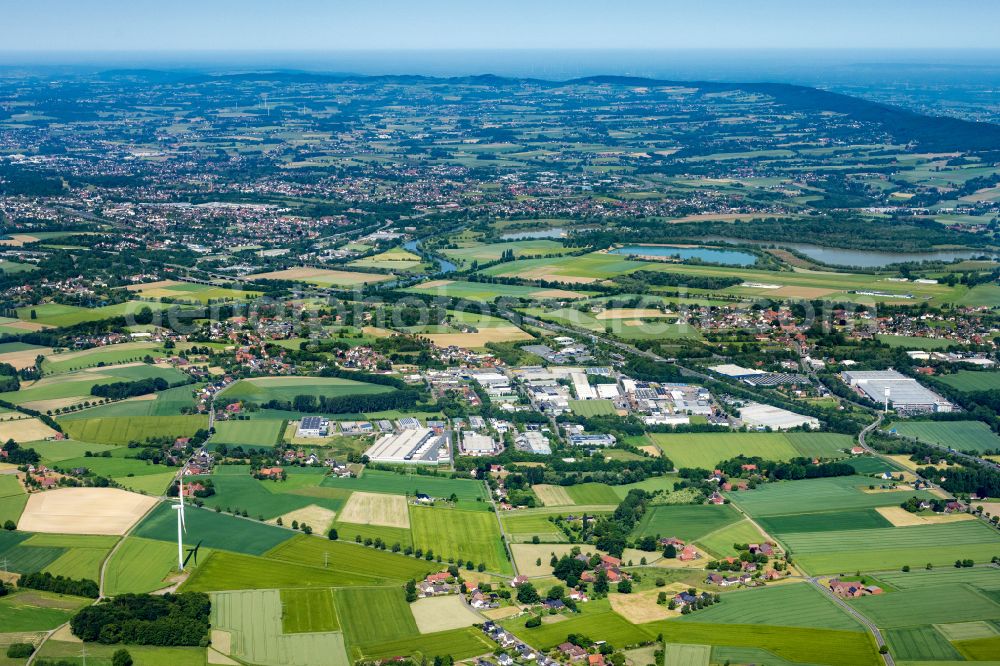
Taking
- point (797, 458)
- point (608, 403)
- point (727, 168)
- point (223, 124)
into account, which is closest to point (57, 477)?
point (608, 403)

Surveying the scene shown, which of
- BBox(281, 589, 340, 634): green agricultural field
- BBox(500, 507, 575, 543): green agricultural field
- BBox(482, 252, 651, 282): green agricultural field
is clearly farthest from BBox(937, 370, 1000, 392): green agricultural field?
BBox(281, 589, 340, 634): green agricultural field

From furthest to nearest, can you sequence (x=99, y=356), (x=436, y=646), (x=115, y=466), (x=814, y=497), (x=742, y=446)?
(x=99, y=356) < (x=742, y=446) < (x=115, y=466) < (x=814, y=497) < (x=436, y=646)

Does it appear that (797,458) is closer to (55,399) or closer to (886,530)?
(886,530)

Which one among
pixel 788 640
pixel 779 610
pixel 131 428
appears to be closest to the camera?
pixel 788 640

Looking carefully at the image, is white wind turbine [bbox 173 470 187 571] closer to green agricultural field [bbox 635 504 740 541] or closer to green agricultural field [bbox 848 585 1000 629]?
green agricultural field [bbox 635 504 740 541]

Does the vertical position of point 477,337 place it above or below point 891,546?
above

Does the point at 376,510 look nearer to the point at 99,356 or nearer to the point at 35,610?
the point at 35,610

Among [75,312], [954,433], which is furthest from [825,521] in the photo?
[75,312]
